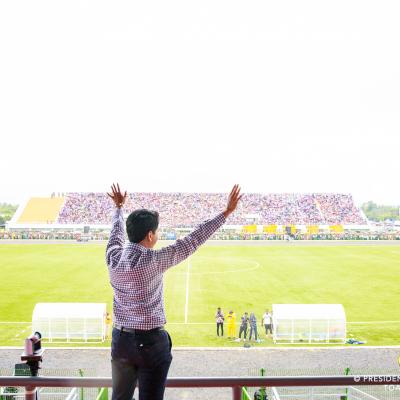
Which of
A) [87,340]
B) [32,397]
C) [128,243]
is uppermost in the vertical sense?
[128,243]

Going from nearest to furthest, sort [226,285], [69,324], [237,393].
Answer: [237,393], [69,324], [226,285]

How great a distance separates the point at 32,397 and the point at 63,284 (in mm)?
20423

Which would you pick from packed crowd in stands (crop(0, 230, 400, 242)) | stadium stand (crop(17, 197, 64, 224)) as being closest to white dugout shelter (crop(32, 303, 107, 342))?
packed crowd in stands (crop(0, 230, 400, 242))

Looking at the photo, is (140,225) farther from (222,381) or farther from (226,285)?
(226,285)

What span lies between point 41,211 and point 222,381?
180ft

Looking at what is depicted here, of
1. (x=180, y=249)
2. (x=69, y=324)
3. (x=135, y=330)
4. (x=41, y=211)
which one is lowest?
(x=69, y=324)

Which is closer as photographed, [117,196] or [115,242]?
[115,242]

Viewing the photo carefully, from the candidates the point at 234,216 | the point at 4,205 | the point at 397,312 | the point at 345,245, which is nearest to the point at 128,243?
the point at 397,312

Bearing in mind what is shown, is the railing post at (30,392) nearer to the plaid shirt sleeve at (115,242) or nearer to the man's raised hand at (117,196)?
the plaid shirt sleeve at (115,242)

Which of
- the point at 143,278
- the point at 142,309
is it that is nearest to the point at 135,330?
the point at 142,309

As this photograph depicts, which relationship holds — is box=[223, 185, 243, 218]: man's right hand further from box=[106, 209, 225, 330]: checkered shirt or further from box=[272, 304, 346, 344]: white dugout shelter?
box=[272, 304, 346, 344]: white dugout shelter

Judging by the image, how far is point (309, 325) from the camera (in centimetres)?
1287

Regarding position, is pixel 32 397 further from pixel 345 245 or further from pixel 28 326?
pixel 345 245

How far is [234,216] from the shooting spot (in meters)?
55.2
